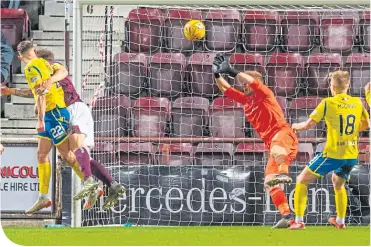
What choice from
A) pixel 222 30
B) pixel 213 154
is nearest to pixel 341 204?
pixel 213 154

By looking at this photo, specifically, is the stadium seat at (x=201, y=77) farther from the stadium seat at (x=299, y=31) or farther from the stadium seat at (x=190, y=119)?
the stadium seat at (x=299, y=31)

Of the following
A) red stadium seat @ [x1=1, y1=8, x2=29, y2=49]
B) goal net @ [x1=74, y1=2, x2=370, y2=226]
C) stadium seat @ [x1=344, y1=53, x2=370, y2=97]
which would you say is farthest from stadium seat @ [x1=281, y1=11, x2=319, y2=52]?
red stadium seat @ [x1=1, y1=8, x2=29, y2=49]

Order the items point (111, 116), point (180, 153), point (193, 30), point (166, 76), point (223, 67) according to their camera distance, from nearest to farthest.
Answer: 1. point (223, 67)
2. point (193, 30)
3. point (111, 116)
4. point (180, 153)
5. point (166, 76)

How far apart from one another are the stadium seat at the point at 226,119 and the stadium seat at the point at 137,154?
2.61 ft

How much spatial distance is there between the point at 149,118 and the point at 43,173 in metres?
1.69

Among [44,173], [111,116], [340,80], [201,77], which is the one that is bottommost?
[44,173]

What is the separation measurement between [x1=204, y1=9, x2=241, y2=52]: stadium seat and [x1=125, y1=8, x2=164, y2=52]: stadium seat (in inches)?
21.6

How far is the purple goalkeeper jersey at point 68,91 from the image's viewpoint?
11055mm

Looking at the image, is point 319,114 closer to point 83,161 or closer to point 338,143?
point 338,143

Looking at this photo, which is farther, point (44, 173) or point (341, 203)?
point (44, 173)

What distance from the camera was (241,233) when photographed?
33.4ft

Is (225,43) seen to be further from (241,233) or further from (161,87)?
(241,233)

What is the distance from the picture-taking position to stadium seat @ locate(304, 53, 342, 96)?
12.8m

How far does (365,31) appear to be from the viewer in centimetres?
1362
